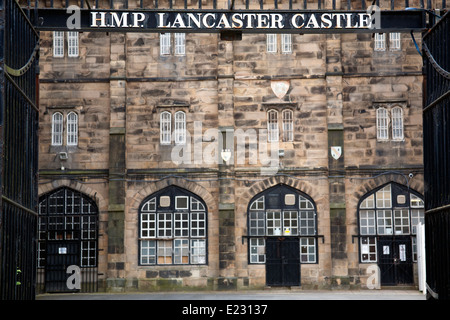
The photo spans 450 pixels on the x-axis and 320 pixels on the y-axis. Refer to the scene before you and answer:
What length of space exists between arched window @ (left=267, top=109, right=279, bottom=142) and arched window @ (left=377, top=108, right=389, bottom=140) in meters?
3.96

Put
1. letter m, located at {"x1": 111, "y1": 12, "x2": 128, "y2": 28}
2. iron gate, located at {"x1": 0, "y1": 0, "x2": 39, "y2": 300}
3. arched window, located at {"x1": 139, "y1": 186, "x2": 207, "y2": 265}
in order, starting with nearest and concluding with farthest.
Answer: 1. iron gate, located at {"x1": 0, "y1": 0, "x2": 39, "y2": 300}
2. letter m, located at {"x1": 111, "y1": 12, "x2": 128, "y2": 28}
3. arched window, located at {"x1": 139, "y1": 186, "x2": 207, "y2": 265}

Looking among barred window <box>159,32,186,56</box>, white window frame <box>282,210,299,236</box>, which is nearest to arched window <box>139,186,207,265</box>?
white window frame <box>282,210,299,236</box>

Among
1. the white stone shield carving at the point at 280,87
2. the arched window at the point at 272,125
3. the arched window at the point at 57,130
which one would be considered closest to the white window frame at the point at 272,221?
the arched window at the point at 272,125

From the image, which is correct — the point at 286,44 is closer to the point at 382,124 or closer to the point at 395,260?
the point at 382,124

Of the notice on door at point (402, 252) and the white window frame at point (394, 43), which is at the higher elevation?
the white window frame at point (394, 43)

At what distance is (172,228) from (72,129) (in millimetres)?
5547

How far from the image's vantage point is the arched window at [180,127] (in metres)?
28.6

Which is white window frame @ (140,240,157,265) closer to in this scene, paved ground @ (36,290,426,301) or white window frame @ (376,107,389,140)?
paved ground @ (36,290,426,301)

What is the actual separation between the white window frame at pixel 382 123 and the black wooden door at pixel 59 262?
12472 millimetres

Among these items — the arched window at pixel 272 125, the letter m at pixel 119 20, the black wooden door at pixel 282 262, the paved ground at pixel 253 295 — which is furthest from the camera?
the arched window at pixel 272 125

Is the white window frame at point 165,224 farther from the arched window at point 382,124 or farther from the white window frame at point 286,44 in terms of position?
the arched window at point 382,124

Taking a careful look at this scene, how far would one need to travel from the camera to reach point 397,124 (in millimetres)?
28391

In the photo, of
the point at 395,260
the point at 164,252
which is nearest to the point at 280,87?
the point at 164,252

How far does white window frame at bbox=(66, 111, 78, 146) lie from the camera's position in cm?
2866
